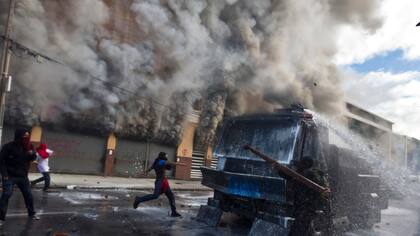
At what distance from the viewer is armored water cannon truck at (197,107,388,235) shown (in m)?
5.77

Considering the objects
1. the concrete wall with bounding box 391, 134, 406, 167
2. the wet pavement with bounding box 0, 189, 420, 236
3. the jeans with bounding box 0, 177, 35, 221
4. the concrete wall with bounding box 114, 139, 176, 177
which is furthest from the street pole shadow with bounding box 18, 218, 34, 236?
the concrete wall with bounding box 391, 134, 406, 167

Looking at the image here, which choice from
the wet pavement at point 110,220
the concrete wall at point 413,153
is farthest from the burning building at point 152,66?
the concrete wall at point 413,153

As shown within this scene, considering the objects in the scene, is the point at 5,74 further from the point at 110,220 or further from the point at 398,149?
the point at 398,149

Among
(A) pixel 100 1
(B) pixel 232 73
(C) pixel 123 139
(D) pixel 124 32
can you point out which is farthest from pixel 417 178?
(A) pixel 100 1

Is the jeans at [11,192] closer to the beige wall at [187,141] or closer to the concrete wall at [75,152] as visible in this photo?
the concrete wall at [75,152]

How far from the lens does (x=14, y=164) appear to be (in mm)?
6379

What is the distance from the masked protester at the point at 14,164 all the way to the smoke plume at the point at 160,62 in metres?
8.69

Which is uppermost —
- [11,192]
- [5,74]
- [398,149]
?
[398,149]

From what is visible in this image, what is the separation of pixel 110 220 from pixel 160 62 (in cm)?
1086

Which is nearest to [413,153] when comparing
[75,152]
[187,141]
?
[187,141]

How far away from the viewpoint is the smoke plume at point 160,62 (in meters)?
14.8

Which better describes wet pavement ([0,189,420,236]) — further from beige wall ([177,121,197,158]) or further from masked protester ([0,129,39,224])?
beige wall ([177,121,197,158])

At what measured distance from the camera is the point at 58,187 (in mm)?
11680

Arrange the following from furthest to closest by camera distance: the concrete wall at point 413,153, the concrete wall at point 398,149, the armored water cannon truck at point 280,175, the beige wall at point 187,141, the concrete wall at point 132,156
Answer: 1. the concrete wall at point 398,149
2. the concrete wall at point 413,153
3. the beige wall at point 187,141
4. the concrete wall at point 132,156
5. the armored water cannon truck at point 280,175
